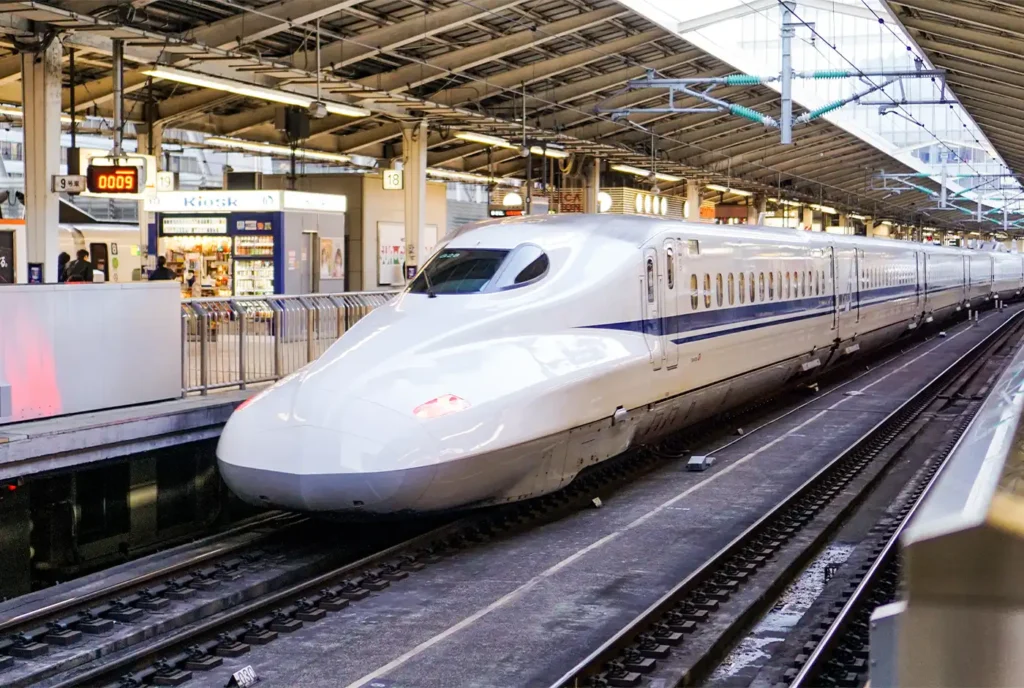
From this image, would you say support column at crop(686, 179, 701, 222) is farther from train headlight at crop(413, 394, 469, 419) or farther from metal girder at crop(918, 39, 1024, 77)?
train headlight at crop(413, 394, 469, 419)

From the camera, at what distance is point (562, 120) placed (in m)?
32.8

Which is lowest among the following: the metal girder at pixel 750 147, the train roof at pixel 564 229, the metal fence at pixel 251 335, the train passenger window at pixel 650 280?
the metal fence at pixel 251 335

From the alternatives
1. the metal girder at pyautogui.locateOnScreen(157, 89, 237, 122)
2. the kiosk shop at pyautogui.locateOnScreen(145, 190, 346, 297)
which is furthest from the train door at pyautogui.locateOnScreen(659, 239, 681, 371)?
→ the metal girder at pyautogui.locateOnScreen(157, 89, 237, 122)

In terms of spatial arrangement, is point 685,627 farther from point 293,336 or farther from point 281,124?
point 281,124

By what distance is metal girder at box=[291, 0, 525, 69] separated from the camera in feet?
70.0

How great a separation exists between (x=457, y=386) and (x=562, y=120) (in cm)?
2431

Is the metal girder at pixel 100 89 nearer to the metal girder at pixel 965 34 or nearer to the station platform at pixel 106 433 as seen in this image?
the station platform at pixel 106 433

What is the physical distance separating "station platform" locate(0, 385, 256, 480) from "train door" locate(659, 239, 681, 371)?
4539 mm

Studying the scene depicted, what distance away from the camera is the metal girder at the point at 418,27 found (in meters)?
21.3

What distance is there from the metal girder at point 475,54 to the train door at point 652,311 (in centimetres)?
1207

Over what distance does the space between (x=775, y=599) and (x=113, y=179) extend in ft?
39.7

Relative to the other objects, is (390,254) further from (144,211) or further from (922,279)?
(922,279)

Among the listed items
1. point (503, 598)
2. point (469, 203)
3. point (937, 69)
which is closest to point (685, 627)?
point (503, 598)

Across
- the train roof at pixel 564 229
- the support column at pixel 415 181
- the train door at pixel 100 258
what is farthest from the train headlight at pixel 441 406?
the train door at pixel 100 258
